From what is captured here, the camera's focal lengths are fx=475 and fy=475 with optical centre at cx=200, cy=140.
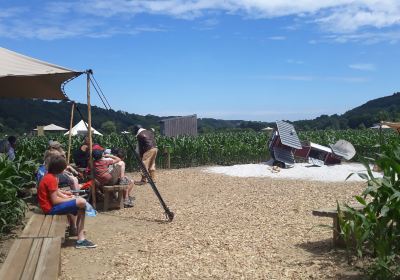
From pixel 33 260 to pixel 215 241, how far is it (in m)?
2.61

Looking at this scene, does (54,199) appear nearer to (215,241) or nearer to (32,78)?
(215,241)

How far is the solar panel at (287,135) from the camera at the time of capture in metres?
16.3

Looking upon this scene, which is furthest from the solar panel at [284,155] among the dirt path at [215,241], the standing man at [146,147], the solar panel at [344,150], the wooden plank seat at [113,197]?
the wooden plank seat at [113,197]

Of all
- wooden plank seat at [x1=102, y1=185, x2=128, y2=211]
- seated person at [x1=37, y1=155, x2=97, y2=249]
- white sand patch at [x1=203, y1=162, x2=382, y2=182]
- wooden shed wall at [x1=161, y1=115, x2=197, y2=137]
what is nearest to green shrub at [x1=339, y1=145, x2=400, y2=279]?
seated person at [x1=37, y1=155, x2=97, y2=249]

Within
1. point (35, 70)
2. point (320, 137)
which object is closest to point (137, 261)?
point (35, 70)

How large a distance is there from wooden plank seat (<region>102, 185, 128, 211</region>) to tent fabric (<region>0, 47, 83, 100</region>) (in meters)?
1.98

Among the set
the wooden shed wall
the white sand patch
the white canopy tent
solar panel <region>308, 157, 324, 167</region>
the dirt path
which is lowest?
the dirt path

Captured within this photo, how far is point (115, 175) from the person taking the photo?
851 centimetres

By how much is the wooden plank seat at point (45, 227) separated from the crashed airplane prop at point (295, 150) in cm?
1140

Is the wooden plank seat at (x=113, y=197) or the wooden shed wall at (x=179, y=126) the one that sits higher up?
the wooden shed wall at (x=179, y=126)

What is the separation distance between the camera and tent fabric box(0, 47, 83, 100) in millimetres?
6652

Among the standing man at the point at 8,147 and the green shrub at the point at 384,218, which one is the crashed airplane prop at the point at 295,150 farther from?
the green shrub at the point at 384,218

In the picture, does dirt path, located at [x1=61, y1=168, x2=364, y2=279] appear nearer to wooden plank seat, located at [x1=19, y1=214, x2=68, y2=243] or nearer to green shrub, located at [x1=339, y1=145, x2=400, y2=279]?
wooden plank seat, located at [x1=19, y1=214, x2=68, y2=243]

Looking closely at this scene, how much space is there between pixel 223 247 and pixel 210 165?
1307cm
